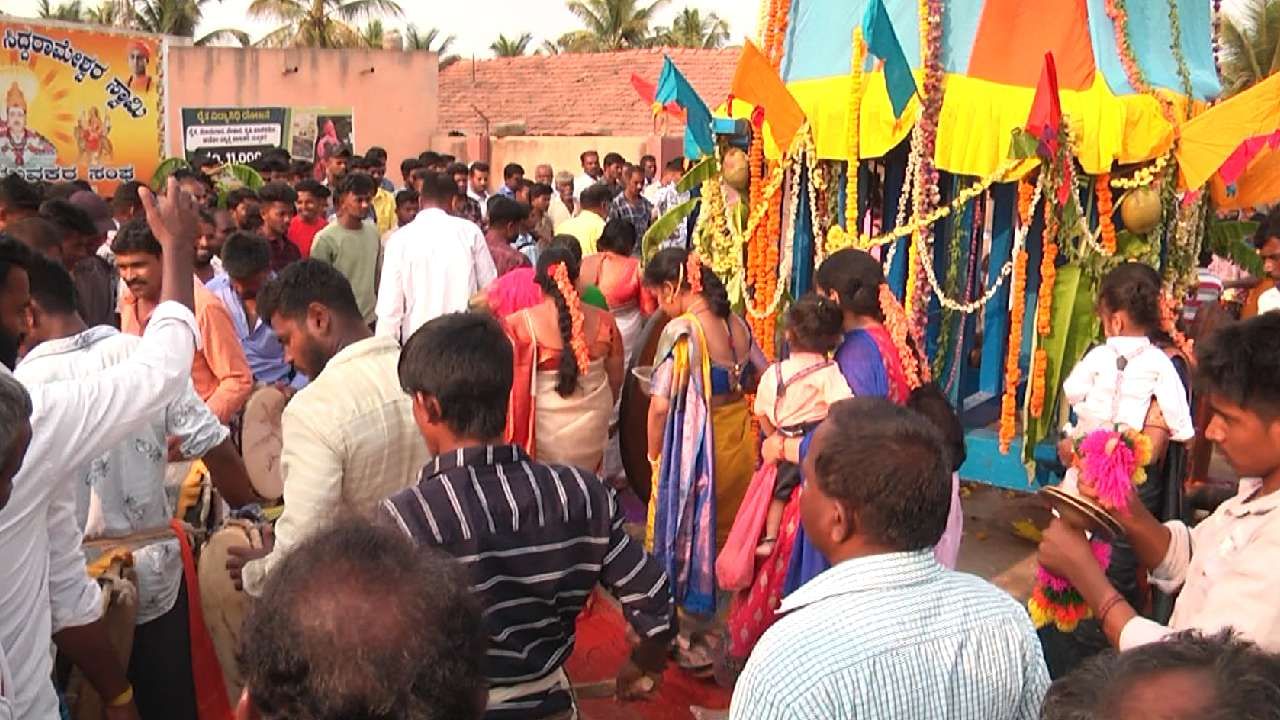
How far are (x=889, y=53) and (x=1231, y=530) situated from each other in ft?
11.8

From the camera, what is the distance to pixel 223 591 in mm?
3186

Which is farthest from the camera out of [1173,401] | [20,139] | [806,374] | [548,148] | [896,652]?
[548,148]

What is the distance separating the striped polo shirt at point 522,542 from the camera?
2070 millimetres

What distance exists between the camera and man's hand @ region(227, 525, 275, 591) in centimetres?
290

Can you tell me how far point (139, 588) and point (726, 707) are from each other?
2.36 m

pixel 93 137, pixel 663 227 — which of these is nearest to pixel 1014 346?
pixel 663 227

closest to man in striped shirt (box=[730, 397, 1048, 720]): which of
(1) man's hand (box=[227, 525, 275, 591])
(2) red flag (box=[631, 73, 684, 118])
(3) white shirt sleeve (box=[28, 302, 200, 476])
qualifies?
(3) white shirt sleeve (box=[28, 302, 200, 476])

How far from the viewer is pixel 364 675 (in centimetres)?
118

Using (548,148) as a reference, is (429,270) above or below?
below

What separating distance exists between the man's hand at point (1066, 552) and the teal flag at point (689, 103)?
14.3 feet

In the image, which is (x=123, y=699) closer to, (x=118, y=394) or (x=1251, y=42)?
(x=118, y=394)

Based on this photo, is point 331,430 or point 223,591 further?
point 223,591

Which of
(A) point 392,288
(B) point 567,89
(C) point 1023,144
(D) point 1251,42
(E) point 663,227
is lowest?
(A) point 392,288

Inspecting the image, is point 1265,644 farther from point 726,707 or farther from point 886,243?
point 886,243
